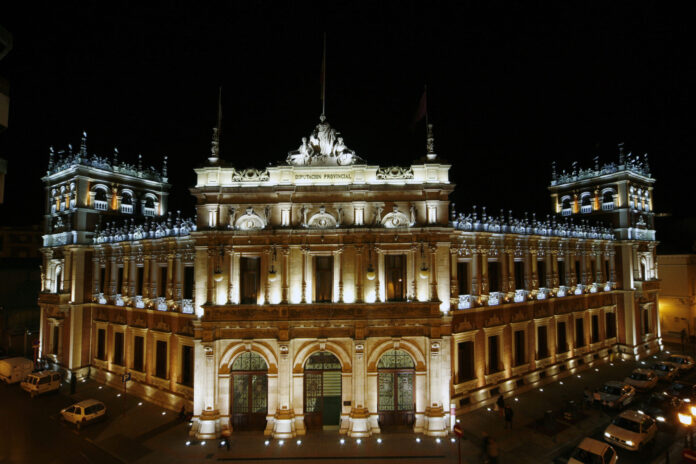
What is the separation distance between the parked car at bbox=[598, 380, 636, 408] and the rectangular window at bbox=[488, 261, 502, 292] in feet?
31.3

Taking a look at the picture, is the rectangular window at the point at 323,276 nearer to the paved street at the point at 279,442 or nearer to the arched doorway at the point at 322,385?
the arched doorway at the point at 322,385

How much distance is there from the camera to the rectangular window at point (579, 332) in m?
33.6

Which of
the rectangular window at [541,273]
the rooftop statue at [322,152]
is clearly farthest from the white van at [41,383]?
the rectangular window at [541,273]

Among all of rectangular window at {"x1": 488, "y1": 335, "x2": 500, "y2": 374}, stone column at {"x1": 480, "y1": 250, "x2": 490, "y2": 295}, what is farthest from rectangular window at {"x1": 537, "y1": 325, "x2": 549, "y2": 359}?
stone column at {"x1": 480, "y1": 250, "x2": 490, "y2": 295}

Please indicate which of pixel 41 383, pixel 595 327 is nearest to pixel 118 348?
pixel 41 383

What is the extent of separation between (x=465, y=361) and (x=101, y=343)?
29.8m

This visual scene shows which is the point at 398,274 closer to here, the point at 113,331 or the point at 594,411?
the point at 594,411

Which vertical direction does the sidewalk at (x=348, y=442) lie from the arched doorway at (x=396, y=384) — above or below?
below

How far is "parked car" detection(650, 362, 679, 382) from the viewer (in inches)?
1193

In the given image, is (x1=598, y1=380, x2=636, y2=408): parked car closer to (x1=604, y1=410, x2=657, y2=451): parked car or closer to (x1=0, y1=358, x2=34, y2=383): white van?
(x1=604, y1=410, x2=657, y2=451): parked car

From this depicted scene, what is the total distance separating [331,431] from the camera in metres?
21.7

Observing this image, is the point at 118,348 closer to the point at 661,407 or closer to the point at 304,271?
the point at 304,271

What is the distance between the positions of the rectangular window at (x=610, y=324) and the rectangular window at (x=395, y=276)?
26.3 metres

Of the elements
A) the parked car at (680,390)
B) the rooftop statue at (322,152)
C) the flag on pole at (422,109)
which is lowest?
the parked car at (680,390)
